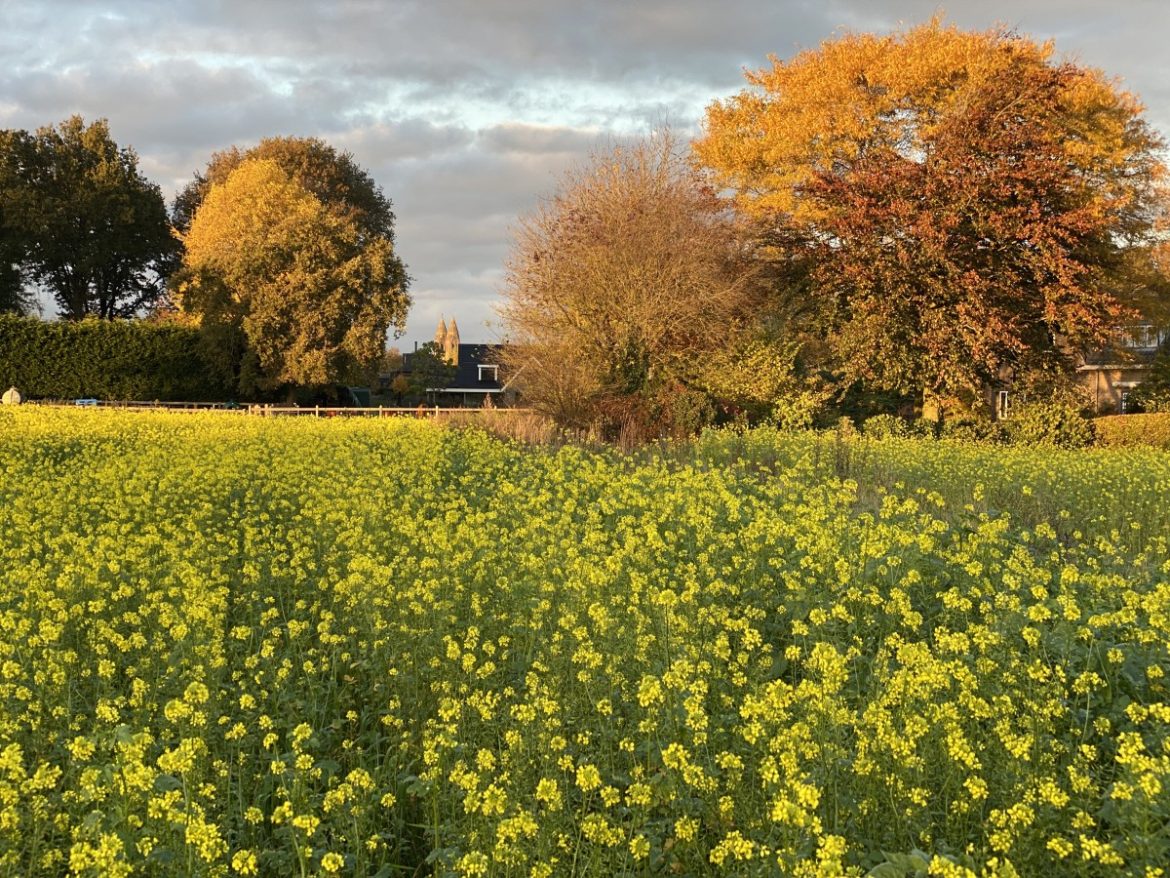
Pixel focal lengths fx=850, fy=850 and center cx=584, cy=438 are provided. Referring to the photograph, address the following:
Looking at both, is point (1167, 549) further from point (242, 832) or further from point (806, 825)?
point (242, 832)

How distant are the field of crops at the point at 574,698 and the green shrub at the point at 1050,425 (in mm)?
13197

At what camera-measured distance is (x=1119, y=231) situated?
25.0m

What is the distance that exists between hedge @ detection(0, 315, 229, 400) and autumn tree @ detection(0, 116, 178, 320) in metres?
7.12

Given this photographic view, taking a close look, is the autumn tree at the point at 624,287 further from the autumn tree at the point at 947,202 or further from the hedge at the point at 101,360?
the hedge at the point at 101,360

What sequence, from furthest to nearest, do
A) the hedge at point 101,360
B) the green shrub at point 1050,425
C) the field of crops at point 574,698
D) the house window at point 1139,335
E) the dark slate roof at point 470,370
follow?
1. the dark slate roof at point 470,370
2. the hedge at point 101,360
3. the house window at point 1139,335
4. the green shrub at point 1050,425
5. the field of crops at point 574,698

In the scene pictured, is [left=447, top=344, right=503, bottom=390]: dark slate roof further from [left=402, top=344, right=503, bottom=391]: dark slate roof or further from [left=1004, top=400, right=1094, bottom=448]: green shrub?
[left=1004, top=400, right=1094, bottom=448]: green shrub

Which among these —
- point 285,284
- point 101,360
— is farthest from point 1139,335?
point 101,360

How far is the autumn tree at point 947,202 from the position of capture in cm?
2064

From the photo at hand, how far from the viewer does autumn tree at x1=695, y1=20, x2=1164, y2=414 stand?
20.6 meters

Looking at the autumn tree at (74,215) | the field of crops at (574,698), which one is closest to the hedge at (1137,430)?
the field of crops at (574,698)

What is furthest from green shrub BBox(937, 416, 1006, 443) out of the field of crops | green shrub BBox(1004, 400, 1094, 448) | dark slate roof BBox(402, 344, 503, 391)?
dark slate roof BBox(402, 344, 503, 391)

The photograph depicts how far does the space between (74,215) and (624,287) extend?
3102 cm

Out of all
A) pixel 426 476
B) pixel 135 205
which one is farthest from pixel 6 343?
pixel 426 476

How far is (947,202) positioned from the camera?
20.8 m
